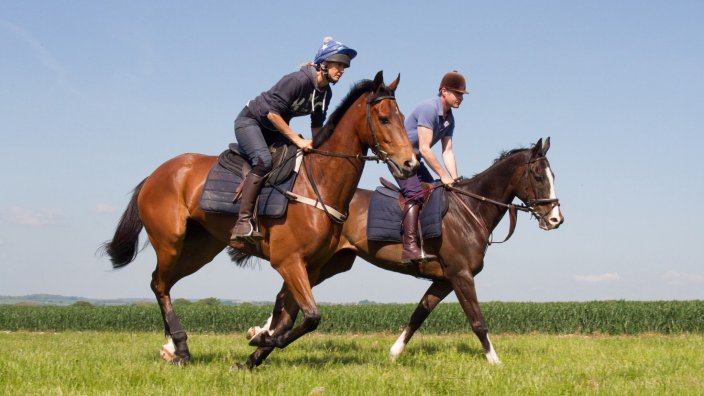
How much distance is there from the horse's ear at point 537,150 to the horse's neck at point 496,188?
18cm

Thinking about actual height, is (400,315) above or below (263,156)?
below

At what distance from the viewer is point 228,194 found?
7.63 m

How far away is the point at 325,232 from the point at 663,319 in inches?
913

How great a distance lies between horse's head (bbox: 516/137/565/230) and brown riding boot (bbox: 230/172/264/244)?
3.83 meters

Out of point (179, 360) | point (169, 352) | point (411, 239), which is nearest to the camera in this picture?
point (179, 360)

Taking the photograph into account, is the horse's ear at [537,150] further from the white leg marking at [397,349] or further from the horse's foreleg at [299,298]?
the horse's foreleg at [299,298]

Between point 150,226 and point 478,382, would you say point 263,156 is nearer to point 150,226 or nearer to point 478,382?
point 150,226

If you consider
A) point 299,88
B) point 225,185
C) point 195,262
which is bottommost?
point 195,262

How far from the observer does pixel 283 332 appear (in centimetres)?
710

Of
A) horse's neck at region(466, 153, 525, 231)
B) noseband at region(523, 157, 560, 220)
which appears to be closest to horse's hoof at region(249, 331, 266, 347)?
horse's neck at region(466, 153, 525, 231)

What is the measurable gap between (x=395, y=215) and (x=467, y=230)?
38.0 inches

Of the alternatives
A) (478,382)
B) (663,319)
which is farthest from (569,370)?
(663,319)

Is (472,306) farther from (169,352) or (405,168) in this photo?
(169,352)

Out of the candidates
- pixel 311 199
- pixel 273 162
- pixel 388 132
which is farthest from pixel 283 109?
pixel 388 132
